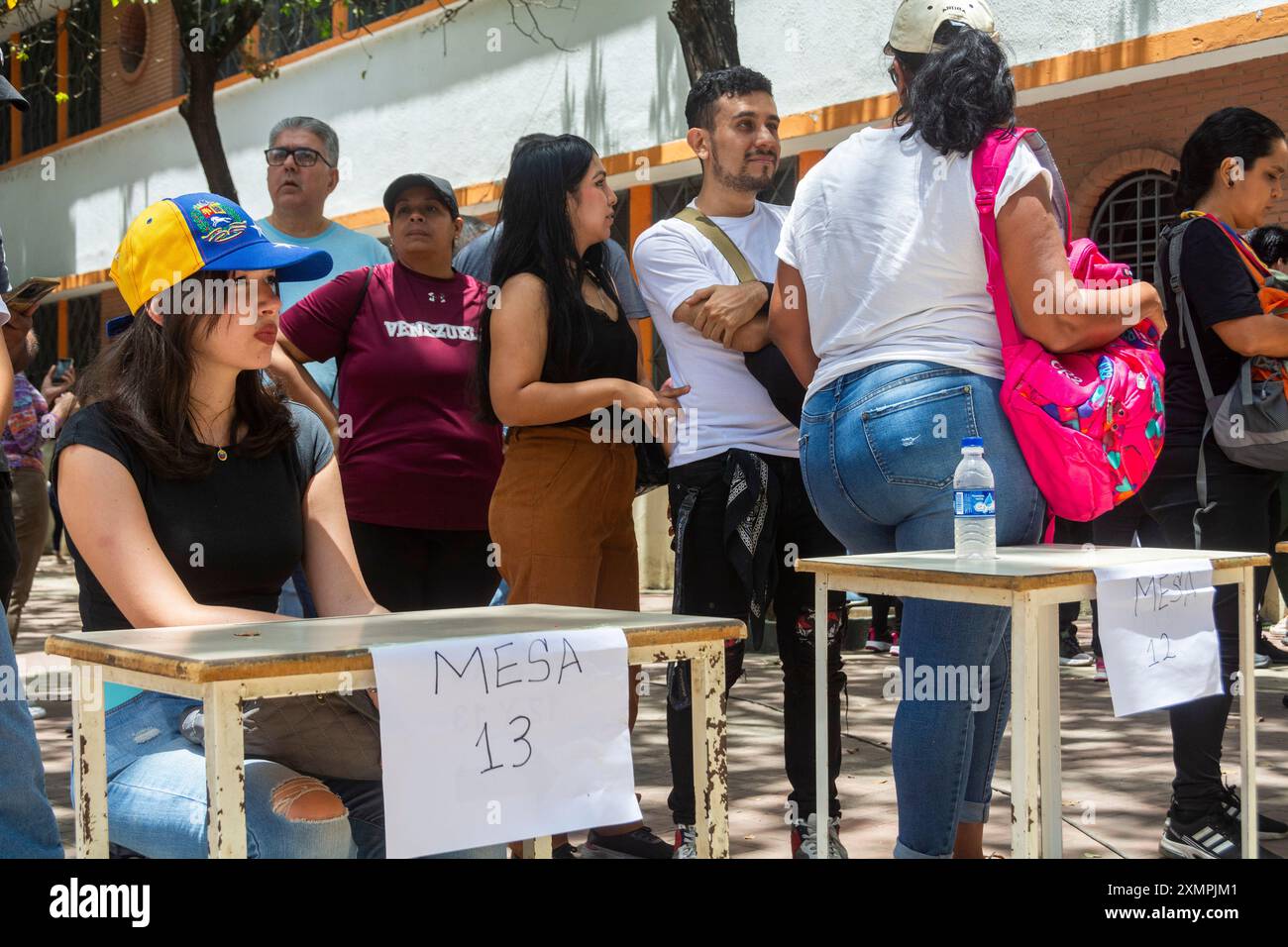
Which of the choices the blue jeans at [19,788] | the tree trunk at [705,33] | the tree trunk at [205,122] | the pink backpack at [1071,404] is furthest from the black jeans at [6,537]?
the tree trunk at [205,122]

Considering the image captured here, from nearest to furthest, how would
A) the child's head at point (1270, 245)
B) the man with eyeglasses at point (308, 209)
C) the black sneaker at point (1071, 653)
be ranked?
the man with eyeglasses at point (308, 209) → the child's head at point (1270, 245) → the black sneaker at point (1071, 653)

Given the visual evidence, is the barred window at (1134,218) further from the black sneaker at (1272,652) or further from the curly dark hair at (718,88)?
the curly dark hair at (718,88)

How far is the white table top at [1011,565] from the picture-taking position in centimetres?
269

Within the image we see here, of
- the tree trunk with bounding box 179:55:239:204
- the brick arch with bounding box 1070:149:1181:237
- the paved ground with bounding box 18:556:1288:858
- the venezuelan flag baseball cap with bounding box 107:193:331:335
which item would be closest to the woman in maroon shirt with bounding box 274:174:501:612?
the paved ground with bounding box 18:556:1288:858

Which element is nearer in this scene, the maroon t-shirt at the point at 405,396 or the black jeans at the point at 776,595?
the black jeans at the point at 776,595

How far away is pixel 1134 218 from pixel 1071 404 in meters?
9.44

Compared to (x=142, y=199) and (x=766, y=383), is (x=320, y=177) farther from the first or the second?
(x=142, y=199)

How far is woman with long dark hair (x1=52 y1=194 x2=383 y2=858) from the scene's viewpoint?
2602 millimetres

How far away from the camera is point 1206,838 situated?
3891 mm

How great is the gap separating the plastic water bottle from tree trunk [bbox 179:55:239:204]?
7841 millimetres

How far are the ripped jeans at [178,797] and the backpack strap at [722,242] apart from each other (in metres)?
1.86

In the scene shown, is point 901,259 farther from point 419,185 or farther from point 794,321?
point 419,185

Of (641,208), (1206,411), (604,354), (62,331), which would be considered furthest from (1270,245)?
(62,331)
